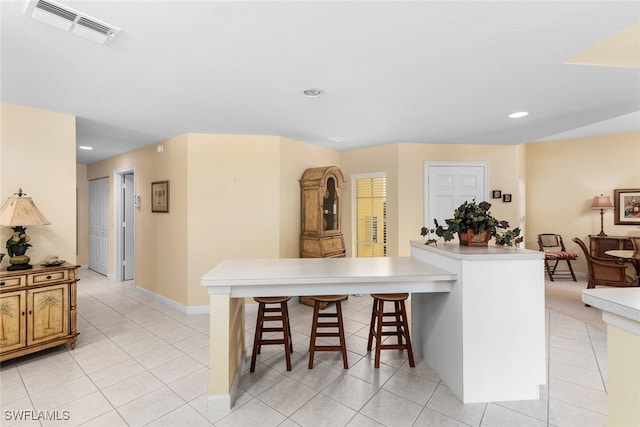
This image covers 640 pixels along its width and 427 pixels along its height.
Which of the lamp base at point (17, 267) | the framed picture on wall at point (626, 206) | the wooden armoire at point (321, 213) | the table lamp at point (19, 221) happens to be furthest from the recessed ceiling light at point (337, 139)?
the framed picture on wall at point (626, 206)

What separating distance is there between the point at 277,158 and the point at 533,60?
2.88 m

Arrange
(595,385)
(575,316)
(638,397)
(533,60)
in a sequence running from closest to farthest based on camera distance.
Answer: (638,397) < (533,60) < (595,385) < (575,316)

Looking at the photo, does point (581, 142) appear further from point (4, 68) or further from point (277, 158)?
point (4, 68)

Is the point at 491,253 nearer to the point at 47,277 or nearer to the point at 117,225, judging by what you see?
the point at 47,277

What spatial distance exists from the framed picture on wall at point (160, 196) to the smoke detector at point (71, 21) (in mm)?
2687

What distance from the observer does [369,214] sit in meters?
5.05

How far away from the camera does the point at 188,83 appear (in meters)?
2.35

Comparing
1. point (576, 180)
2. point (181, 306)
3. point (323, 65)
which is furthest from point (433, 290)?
point (576, 180)

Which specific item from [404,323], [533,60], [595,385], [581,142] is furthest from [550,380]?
[581,142]

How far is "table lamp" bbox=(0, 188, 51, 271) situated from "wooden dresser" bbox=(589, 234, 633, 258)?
7753 millimetres

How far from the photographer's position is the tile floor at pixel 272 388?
1934mm

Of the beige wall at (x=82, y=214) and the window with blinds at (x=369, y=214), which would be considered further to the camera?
the beige wall at (x=82, y=214)

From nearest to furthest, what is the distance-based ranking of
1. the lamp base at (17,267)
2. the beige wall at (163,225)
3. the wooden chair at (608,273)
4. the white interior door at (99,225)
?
the lamp base at (17,267) → the wooden chair at (608,273) → the beige wall at (163,225) → the white interior door at (99,225)

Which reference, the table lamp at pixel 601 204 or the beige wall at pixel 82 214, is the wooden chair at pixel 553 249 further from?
the beige wall at pixel 82 214
